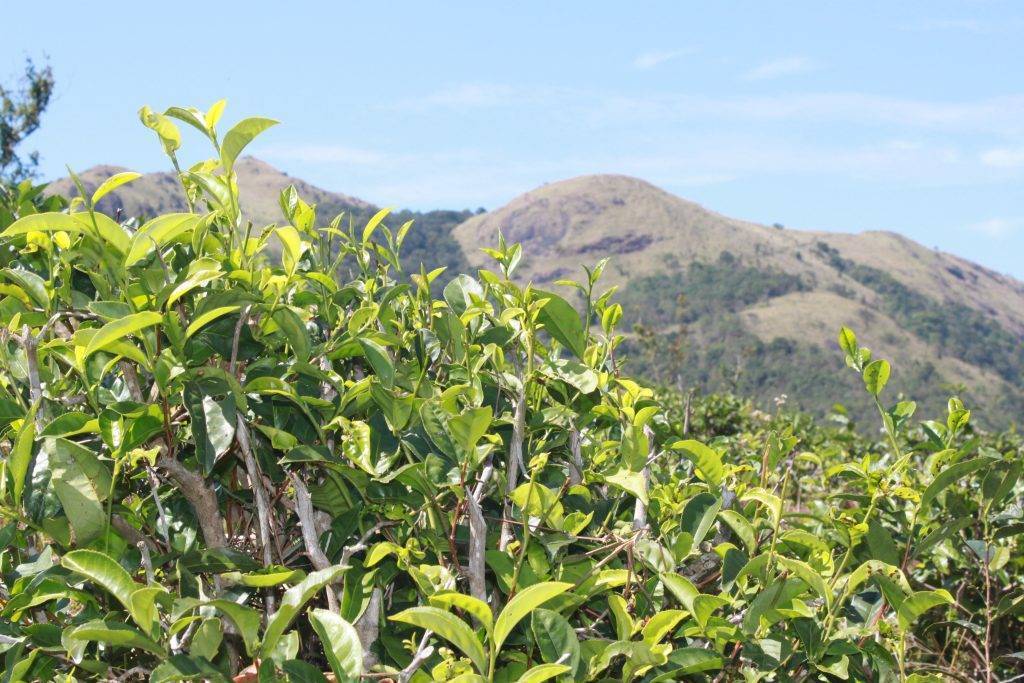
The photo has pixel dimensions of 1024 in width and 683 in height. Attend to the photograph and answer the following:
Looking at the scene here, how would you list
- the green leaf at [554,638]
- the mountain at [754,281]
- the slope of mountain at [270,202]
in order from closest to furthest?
1. the green leaf at [554,638]
2. the mountain at [754,281]
3. the slope of mountain at [270,202]

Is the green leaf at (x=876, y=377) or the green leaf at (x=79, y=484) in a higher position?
the green leaf at (x=876, y=377)

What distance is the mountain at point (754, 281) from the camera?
287 ft

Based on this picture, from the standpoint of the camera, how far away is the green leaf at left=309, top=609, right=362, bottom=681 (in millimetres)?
1105

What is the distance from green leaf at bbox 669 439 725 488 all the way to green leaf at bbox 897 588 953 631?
33 cm

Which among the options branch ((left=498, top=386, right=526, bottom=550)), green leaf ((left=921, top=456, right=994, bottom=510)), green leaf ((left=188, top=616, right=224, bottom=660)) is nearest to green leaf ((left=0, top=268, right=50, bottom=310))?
green leaf ((left=188, top=616, right=224, bottom=660))

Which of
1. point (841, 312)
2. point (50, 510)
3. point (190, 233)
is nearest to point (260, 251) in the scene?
point (190, 233)

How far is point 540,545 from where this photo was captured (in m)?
1.39

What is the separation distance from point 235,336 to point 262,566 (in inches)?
13.8

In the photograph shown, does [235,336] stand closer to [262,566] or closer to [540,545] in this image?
[262,566]

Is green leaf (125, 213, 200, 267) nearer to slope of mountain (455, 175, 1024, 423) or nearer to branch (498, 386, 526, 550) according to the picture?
branch (498, 386, 526, 550)

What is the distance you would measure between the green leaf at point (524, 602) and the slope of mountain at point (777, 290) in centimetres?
6720

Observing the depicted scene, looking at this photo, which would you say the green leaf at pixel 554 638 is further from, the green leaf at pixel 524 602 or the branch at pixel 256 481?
the branch at pixel 256 481

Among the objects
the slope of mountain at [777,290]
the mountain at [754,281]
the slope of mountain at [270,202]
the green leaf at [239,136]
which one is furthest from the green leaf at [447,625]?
the slope of mountain at [270,202]

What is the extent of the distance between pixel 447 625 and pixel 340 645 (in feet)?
0.47
